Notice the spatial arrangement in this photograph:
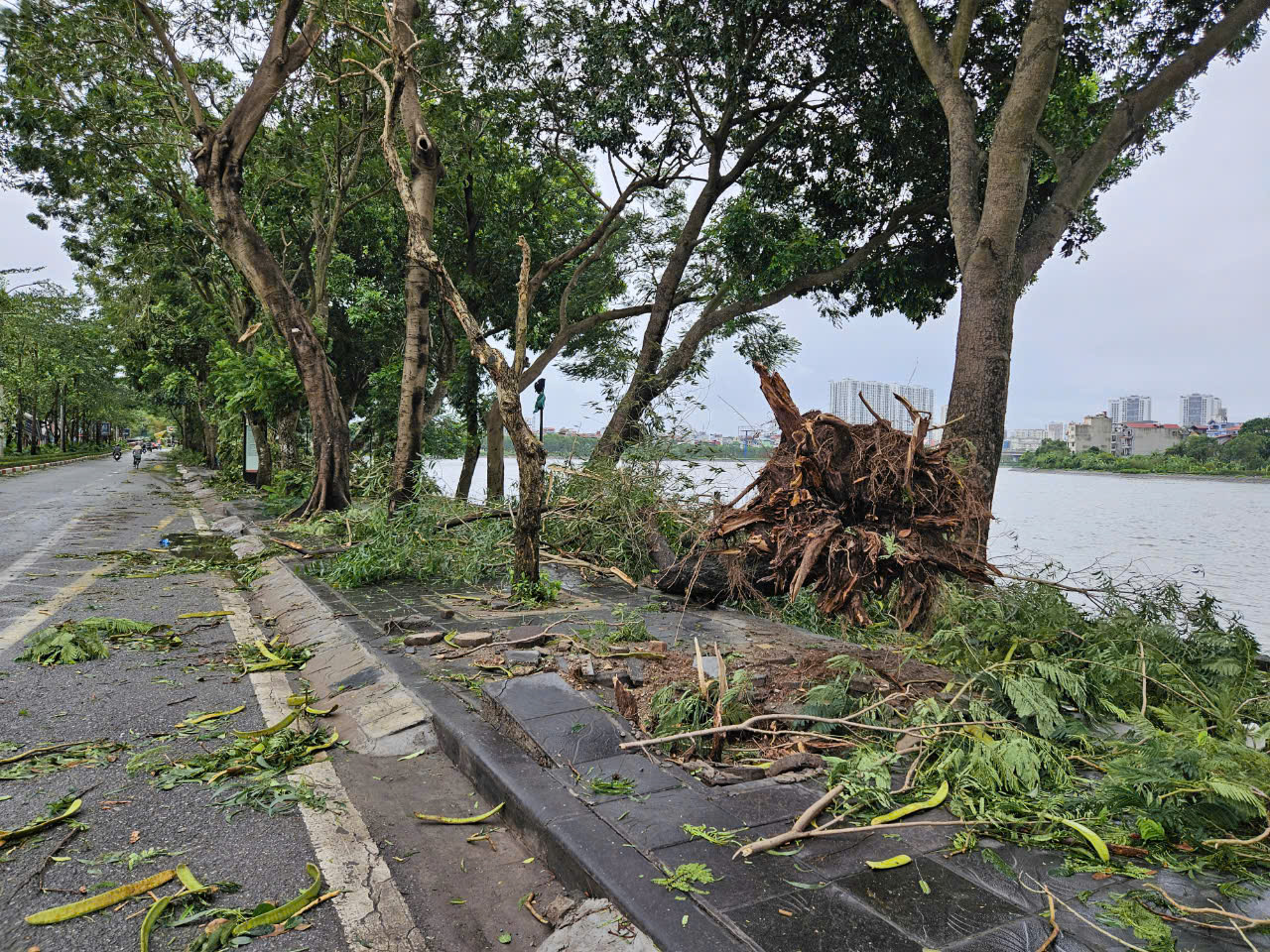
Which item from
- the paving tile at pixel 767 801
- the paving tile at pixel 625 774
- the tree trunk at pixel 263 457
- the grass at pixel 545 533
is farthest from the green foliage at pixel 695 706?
the tree trunk at pixel 263 457

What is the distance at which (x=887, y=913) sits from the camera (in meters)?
2.19

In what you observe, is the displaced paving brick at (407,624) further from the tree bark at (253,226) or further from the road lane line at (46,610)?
the tree bark at (253,226)

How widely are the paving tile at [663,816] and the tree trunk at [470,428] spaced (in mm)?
16061

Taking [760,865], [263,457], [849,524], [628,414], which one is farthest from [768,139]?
[263,457]

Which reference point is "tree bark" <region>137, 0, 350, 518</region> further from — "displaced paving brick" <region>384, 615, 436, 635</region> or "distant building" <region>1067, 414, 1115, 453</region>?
"distant building" <region>1067, 414, 1115, 453</region>

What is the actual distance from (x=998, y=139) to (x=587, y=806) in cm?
829

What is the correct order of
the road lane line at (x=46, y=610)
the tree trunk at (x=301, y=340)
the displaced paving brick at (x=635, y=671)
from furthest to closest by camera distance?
1. the tree trunk at (x=301, y=340)
2. the road lane line at (x=46, y=610)
3. the displaced paving brick at (x=635, y=671)

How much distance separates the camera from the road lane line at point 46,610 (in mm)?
5645

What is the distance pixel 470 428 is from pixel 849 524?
14333 millimetres

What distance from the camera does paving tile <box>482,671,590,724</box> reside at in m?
3.70

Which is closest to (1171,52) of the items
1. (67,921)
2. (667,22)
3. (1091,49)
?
(1091,49)

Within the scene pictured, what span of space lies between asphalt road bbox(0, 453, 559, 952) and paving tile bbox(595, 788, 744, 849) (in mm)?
317

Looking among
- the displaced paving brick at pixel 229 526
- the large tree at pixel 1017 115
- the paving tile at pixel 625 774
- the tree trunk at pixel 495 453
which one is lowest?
→ the displaced paving brick at pixel 229 526

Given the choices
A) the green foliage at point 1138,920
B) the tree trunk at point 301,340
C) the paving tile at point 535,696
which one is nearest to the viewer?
the green foliage at point 1138,920
